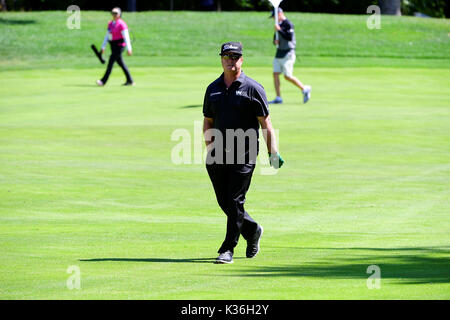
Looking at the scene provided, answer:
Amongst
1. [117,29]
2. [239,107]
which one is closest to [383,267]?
[239,107]

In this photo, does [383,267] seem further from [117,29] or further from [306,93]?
[117,29]

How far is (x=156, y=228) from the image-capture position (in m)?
11.7

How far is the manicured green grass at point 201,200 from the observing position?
326 inches

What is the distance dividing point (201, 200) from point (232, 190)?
178 inches

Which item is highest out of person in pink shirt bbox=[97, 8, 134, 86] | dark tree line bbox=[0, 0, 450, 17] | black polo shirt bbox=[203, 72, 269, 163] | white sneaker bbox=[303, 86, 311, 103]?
black polo shirt bbox=[203, 72, 269, 163]

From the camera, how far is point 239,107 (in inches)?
366

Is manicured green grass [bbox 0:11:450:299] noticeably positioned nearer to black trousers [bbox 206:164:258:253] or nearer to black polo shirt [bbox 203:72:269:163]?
black trousers [bbox 206:164:258:253]

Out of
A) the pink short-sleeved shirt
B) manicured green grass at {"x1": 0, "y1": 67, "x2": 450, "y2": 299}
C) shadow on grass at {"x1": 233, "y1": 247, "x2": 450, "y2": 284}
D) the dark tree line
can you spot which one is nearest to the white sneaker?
manicured green grass at {"x1": 0, "y1": 67, "x2": 450, "y2": 299}

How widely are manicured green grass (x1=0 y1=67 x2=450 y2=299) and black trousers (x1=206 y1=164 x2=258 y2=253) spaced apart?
296 mm

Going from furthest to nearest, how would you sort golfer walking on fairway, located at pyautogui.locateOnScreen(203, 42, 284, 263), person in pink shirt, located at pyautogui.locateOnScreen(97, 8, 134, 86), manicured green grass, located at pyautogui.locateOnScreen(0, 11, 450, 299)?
1. person in pink shirt, located at pyautogui.locateOnScreen(97, 8, 134, 86)
2. golfer walking on fairway, located at pyautogui.locateOnScreen(203, 42, 284, 263)
3. manicured green grass, located at pyautogui.locateOnScreen(0, 11, 450, 299)

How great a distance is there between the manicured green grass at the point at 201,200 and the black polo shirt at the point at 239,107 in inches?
47.5

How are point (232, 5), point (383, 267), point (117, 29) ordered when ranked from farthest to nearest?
1. point (232, 5)
2. point (117, 29)
3. point (383, 267)

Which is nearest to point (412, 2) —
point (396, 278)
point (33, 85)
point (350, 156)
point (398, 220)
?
point (33, 85)

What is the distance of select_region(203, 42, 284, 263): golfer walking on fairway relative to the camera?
9.28m
